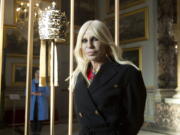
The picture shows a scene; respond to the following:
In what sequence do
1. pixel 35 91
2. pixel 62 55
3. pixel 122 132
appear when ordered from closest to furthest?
pixel 122 132 < pixel 35 91 < pixel 62 55

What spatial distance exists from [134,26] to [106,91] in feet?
26.4

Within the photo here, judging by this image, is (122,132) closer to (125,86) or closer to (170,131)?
(125,86)

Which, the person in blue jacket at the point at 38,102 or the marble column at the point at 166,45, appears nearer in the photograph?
the person in blue jacket at the point at 38,102

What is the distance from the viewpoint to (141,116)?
130 centimetres

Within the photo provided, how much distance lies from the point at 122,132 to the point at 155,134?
6.40 m

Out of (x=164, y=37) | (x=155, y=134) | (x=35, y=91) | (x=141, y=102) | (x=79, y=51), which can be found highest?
(x=164, y=37)

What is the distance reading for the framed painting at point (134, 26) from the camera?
8656 mm

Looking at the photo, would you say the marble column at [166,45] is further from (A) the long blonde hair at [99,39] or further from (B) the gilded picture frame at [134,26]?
(A) the long blonde hair at [99,39]

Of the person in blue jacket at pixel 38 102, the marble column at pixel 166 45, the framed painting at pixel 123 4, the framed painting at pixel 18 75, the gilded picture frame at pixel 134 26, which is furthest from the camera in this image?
the framed painting at pixel 123 4

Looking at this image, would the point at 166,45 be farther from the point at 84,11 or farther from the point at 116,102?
the point at 116,102

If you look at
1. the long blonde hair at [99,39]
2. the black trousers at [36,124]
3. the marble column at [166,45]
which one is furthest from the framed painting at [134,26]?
the long blonde hair at [99,39]

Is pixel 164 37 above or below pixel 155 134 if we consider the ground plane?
above

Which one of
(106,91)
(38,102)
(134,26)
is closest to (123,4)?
(134,26)

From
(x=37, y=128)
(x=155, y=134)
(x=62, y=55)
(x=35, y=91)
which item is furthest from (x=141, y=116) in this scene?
(x=62, y=55)
